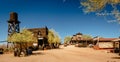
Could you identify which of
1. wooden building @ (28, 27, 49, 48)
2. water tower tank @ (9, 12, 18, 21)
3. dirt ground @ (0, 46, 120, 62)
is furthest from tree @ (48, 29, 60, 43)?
dirt ground @ (0, 46, 120, 62)

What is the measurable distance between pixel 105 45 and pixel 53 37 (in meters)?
35.0

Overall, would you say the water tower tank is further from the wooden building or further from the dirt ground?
the dirt ground

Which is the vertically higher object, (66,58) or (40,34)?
(40,34)

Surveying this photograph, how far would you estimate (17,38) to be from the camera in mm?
50344

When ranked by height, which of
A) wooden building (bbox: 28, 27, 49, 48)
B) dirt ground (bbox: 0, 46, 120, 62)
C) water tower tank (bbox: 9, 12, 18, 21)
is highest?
water tower tank (bbox: 9, 12, 18, 21)

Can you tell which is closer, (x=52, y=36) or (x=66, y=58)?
(x=66, y=58)

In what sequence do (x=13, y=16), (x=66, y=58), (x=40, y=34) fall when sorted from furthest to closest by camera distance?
(x=40, y=34)
(x=13, y=16)
(x=66, y=58)

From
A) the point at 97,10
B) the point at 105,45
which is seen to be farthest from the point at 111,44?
the point at 97,10

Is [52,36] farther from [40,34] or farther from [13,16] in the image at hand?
[13,16]

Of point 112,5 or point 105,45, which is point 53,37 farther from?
point 112,5

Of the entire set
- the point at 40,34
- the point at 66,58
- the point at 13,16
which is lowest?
the point at 66,58

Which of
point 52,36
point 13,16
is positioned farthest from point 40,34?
point 13,16

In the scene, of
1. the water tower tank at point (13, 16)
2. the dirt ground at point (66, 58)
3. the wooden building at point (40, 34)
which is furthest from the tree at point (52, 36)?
the dirt ground at point (66, 58)

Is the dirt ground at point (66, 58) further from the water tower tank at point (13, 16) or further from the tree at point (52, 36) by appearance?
the tree at point (52, 36)
